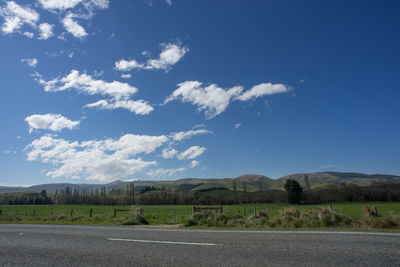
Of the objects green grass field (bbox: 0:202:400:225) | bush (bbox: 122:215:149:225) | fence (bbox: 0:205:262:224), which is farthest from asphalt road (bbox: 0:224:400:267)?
bush (bbox: 122:215:149:225)

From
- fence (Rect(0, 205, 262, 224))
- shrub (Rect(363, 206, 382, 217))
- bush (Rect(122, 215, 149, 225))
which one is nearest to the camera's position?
shrub (Rect(363, 206, 382, 217))

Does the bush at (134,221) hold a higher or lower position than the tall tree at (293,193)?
higher

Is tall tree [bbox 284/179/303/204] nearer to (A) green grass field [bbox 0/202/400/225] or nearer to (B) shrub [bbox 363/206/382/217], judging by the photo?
(A) green grass field [bbox 0/202/400/225]

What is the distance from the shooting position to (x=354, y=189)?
79.5m

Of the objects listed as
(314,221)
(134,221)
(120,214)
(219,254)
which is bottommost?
(120,214)

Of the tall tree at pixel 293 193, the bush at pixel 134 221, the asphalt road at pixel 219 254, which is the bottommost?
the tall tree at pixel 293 193

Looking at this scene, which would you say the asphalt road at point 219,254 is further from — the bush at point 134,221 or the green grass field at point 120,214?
the bush at point 134,221

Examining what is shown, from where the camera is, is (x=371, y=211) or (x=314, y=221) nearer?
(x=314, y=221)

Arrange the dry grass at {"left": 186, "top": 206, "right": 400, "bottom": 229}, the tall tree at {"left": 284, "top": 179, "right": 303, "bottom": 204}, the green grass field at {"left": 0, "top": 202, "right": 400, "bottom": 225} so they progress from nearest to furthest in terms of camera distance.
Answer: the dry grass at {"left": 186, "top": 206, "right": 400, "bottom": 229} → the green grass field at {"left": 0, "top": 202, "right": 400, "bottom": 225} → the tall tree at {"left": 284, "top": 179, "right": 303, "bottom": 204}

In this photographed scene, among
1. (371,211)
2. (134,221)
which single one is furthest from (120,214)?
(371,211)

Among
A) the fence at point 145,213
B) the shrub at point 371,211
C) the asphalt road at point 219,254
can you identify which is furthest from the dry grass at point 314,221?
the asphalt road at point 219,254

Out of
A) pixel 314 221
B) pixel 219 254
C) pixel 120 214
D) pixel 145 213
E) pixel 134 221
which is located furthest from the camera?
pixel 145 213

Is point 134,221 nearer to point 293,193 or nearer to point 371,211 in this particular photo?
point 371,211

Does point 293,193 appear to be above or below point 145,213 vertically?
above
